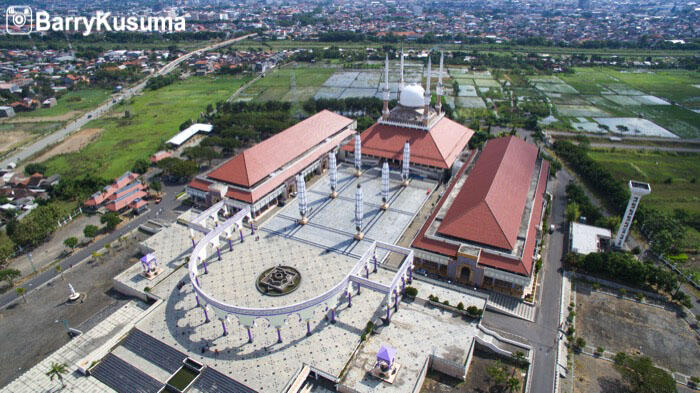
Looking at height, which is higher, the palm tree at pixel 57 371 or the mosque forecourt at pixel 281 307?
the mosque forecourt at pixel 281 307

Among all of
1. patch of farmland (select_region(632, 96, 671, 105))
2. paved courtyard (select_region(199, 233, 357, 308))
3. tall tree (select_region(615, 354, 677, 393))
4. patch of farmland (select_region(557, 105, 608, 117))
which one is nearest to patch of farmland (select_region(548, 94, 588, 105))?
patch of farmland (select_region(557, 105, 608, 117))

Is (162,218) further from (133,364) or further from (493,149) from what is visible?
(493,149)

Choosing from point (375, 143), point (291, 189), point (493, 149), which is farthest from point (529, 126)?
point (291, 189)

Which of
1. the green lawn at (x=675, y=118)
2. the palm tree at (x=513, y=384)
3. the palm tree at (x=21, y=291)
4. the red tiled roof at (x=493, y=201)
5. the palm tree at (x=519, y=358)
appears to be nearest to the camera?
the palm tree at (x=513, y=384)

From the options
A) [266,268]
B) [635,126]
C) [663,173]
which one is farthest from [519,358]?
[635,126]

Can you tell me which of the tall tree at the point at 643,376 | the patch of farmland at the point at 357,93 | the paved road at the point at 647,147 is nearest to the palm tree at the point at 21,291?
the tall tree at the point at 643,376

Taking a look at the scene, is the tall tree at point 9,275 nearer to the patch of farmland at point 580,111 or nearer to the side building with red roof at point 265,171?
the side building with red roof at point 265,171
